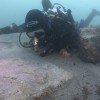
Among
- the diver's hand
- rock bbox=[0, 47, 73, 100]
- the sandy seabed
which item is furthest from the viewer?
the diver's hand

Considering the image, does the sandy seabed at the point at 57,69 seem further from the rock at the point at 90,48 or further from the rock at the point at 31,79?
the rock at the point at 90,48

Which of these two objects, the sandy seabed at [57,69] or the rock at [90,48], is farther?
the rock at [90,48]

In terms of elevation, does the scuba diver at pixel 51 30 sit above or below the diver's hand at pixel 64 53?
above

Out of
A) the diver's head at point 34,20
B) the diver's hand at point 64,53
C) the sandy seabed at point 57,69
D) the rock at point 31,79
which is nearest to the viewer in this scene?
the rock at point 31,79

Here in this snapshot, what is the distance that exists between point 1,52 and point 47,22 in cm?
198

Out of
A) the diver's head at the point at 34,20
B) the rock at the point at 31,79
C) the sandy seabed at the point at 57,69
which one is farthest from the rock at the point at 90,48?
the diver's head at the point at 34,20

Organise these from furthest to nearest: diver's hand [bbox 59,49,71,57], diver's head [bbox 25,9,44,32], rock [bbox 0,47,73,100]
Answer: diver's hand [bbox 59,49,71,57]
diver's head [bbox 25,9,44,32]
rock [bbox 0,47,73,100]

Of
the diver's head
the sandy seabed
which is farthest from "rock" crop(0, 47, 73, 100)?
Answer: the diver's head

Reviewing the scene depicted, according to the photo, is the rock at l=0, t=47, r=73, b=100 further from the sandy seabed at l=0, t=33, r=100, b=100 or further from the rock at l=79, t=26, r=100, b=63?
the rock at l=79, t=26, r=100, b=63

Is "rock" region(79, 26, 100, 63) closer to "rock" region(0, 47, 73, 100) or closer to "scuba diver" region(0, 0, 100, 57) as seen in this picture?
"scuba diver" region(0, 0, 100, 57)

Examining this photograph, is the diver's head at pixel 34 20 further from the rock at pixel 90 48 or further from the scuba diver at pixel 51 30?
the rock at pixel 90 48

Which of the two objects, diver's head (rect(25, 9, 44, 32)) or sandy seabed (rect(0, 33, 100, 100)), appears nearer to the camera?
sandy seabed (rect(0, 33, 100, 100))

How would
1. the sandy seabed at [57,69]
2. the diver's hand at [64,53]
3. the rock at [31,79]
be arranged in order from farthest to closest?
the diver's hand at [64,53]
the sandy seabed at [57,69]
the rock at [31,79]

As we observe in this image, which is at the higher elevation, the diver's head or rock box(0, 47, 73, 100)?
the diver's head
